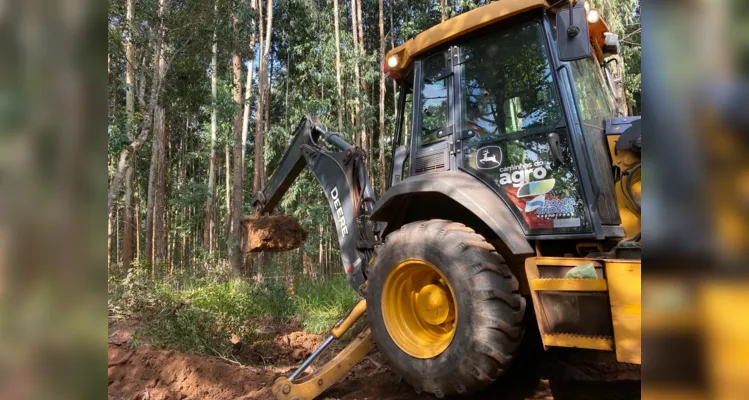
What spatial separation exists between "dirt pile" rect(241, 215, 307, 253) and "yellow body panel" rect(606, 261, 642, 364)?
12.0 feet

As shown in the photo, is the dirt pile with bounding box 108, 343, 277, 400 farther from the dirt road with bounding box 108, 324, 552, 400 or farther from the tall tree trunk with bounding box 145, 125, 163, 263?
the tall tree trunk with bounding box 145, 125, 163, 263

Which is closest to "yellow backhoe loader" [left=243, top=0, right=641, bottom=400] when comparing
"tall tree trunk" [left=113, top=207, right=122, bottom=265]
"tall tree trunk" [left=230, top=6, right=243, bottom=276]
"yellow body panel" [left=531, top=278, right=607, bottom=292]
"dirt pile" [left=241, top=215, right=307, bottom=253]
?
"yellow body panel" [left=531, top=278, right=607, bottom=292]

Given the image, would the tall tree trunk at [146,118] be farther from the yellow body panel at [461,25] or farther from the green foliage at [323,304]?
the yellow body panel at [461,25]

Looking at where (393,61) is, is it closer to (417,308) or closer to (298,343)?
(417,308)

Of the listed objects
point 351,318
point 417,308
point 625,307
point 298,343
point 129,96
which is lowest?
point 298,343

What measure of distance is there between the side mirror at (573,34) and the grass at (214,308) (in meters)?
4.49

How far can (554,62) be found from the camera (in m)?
3.18

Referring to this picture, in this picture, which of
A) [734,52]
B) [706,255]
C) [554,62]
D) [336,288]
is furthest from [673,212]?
[336,288]

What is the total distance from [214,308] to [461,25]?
13.9 ft

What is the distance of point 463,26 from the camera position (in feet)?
11.5

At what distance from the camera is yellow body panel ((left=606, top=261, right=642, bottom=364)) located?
2.38m

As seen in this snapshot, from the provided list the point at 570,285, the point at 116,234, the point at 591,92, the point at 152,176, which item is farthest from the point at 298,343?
the point at 116,234

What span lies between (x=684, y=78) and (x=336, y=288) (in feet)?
25.9

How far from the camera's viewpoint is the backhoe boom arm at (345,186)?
15.5 ft
